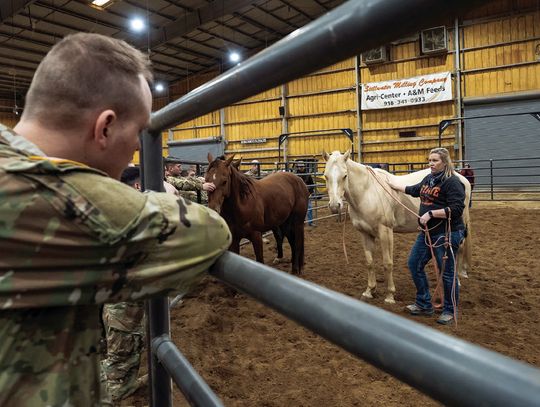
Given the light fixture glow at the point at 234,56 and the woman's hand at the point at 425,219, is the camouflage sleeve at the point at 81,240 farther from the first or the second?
the light fixture glow at the point at 234,56

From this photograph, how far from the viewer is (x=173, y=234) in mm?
599

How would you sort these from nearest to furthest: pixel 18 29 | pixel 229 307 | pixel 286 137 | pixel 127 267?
1. pixel 127 267
2. pixel 229 307
3. pixel 18 29
4. pixel 286 137

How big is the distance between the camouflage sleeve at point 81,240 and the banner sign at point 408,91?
15623 mm

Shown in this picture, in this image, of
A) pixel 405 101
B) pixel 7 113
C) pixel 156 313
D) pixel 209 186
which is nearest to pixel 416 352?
pixel 156 313

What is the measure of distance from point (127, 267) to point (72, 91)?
0.32m

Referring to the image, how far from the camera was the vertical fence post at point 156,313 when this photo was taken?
1.11 m

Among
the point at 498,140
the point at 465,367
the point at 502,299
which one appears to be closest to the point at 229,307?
the point at 502,299

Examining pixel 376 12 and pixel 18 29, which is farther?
pixel 18 29

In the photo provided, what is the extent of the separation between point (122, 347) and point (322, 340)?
1672 millimetres

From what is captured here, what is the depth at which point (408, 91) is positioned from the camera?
48.2ft

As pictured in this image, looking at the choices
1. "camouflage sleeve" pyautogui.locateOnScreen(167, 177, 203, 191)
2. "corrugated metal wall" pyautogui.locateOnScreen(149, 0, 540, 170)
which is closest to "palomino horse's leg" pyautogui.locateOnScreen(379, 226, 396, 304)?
"camouflage sleeve" pyautogui.locateOnScreen(167, 177, 203, 191)

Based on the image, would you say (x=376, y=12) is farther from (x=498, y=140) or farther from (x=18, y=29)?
(x=18, y=29)

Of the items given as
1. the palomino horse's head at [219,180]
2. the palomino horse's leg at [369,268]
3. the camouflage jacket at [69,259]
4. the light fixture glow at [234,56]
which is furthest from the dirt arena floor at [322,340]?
the light fixture glow at [234,56]

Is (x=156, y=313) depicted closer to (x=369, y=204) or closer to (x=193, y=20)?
(x=369, y=204)
